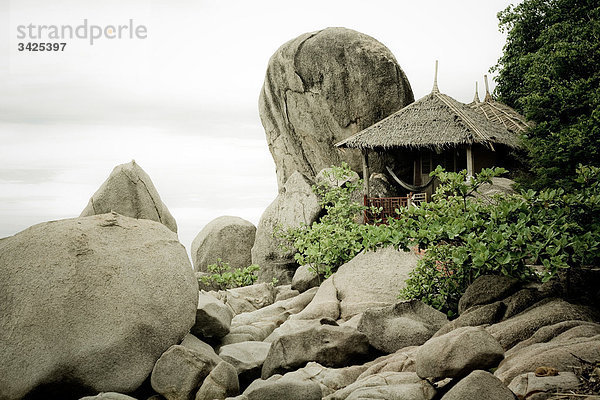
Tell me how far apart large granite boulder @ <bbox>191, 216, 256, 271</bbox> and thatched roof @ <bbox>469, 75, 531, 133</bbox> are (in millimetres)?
9889

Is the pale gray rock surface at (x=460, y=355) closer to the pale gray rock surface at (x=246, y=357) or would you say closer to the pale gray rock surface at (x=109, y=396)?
the pale gray rock surface at (x=246, y=357)

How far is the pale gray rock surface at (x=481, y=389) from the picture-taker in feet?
16.8

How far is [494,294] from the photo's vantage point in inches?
322

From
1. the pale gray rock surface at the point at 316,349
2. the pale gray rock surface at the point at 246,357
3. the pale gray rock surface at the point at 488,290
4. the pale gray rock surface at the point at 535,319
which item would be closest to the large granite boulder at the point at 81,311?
the pale gray rock surface at the point at 246,357

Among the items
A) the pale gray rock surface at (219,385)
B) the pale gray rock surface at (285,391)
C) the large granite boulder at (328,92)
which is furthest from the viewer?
the large granite boulder at (328,92)

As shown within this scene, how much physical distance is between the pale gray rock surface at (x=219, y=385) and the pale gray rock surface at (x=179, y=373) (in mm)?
134

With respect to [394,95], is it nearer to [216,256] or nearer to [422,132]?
[422,132]

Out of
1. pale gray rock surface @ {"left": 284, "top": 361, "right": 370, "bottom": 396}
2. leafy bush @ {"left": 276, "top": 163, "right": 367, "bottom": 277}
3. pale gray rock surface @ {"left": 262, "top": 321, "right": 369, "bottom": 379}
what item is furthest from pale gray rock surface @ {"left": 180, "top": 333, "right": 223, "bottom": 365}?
leafy bush @ {"left": 276, "top": 163, "right": 367, "bottom": 277}

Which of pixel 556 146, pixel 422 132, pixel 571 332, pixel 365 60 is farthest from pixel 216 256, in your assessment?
pixel 571 332

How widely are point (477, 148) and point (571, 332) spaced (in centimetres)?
1525

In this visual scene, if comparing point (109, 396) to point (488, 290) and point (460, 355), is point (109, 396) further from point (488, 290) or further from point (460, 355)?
point (488, 290)

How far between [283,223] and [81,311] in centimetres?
1060

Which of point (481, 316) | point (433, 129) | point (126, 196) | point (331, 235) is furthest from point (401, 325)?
point (433, 129)

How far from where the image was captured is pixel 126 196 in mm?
13141
